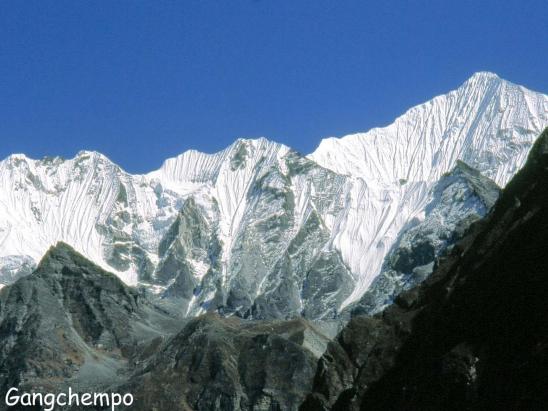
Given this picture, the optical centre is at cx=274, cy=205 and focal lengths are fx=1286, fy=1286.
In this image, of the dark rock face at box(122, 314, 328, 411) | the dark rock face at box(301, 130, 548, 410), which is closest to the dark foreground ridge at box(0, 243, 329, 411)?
the dark rock face at box(122, 314, 328, 411)

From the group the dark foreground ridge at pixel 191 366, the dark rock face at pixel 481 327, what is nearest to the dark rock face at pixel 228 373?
the dark foreground ridge at pixel 191 366

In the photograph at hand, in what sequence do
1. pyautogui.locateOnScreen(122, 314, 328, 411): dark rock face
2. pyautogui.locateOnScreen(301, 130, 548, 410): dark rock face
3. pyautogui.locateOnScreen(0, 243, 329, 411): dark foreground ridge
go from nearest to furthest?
pyautogui.locateOnScreen(301, 130, 548, 410): dark rock face
pyautogui.locateOnScreen(122, 314, 328, 411): dark rock face
pyautogui.locateOnScreen(0, 243, 329, 411): dark foreground ridge

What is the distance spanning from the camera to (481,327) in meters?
47.2

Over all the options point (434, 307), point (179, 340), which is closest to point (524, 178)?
point (434, 307)

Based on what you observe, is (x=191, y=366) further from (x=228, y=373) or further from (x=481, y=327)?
(x=481, y=327)

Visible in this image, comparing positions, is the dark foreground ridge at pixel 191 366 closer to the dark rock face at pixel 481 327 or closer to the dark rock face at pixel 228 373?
the dark rock face at pixel 228 373

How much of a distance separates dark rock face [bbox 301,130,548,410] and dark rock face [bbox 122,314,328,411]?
3479 inches

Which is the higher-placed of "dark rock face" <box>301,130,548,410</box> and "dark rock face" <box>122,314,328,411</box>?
"dark rock face" <box>122,314,328,411</box>

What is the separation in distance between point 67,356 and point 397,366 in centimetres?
13263

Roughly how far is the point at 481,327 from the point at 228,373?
11377cm

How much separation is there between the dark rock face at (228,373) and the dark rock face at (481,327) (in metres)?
88.4

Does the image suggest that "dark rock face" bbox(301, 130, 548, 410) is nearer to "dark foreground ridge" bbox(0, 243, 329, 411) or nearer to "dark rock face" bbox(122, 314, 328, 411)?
"dark rock face" bbox(122, 314, 328, 411)

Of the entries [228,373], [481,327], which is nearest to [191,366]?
[228,373]

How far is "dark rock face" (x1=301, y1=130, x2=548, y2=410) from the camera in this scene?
43.3m
